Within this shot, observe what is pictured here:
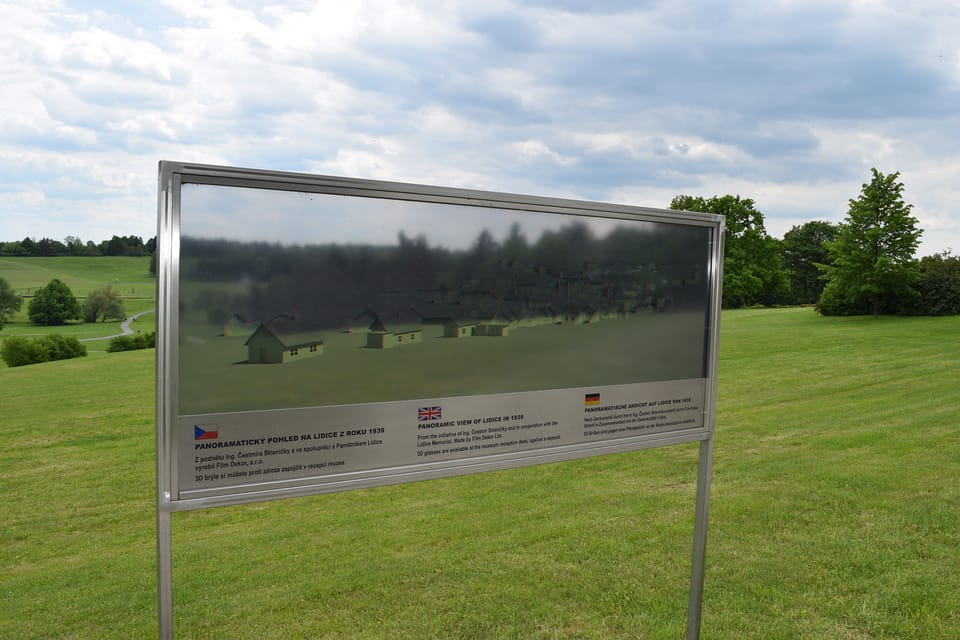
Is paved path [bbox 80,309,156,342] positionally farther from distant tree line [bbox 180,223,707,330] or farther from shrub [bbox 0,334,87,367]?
distant tree line [bbox 180,223,707,330]

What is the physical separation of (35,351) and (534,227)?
36.8 meters

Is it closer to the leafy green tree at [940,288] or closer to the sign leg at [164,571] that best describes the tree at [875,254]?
the leafy green tree at [940,288]

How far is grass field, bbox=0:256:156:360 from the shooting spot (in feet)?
156

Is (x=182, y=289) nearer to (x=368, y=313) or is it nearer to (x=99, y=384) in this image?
(x=368, y=313)

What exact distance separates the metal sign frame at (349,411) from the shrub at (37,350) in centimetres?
3520

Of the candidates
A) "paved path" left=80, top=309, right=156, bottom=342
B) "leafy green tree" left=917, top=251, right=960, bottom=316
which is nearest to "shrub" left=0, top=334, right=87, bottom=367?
"paved path" left=80, top=309, right=156, bottom=342

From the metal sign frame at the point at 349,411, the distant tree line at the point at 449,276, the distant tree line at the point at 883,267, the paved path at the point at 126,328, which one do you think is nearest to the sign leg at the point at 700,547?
the metal sign frame at the point at 349,411

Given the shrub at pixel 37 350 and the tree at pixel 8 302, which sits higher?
the tree at pixel 8 302

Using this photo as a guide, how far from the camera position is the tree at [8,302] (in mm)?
52588

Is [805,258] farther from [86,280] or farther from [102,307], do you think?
[86,280]

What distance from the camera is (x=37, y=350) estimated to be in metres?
33.4

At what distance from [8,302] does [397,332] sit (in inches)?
2476

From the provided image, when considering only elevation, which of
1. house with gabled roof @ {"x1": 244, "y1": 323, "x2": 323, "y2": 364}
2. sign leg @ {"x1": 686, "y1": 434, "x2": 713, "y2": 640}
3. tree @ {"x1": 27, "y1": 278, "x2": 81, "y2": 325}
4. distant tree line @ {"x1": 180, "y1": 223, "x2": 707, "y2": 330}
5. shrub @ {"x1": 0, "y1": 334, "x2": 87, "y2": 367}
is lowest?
shrub @ {"x1": 0, "y1": 334, "x2": 87, "y2": 367}

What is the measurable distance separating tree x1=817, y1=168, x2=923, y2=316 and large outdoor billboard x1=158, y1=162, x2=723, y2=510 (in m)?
39.3
